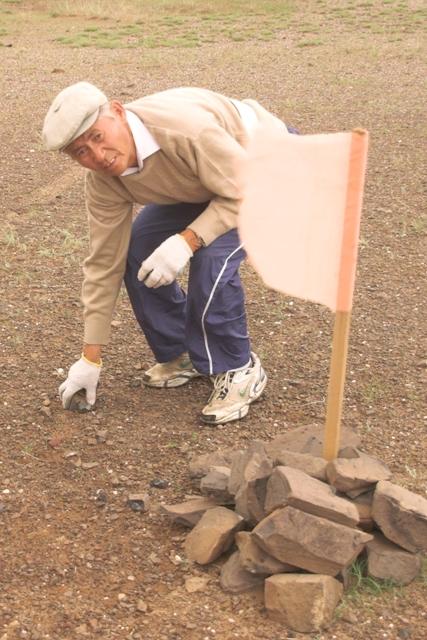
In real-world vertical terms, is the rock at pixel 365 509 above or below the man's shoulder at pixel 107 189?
below

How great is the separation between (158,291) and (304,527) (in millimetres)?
1287

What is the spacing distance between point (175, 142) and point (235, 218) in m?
0.30

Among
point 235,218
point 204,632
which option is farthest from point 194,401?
point 204,632

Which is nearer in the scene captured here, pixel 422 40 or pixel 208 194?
pixel 208 194

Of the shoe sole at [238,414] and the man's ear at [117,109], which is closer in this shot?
the man's ear at [117,109]

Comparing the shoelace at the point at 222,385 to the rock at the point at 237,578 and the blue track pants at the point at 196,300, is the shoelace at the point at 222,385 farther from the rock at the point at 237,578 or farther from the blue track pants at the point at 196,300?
the rock at the point at 237,578

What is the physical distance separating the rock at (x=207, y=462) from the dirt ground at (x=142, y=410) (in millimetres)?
69

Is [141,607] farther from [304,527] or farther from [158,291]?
[158,291]

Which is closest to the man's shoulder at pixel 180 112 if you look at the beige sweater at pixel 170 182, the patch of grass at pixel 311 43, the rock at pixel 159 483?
the beige sweater at pixel 170 182

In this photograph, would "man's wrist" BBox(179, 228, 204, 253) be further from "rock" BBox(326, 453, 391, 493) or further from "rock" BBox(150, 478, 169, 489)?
"rock" BBox(326, 453, 391, 493)

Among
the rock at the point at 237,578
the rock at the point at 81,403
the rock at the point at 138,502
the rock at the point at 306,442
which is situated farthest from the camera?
the rock at the point at 81,403

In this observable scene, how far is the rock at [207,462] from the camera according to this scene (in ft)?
9.46

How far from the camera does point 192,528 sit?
8.85ft

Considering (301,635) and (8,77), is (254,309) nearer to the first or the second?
(301,635)
